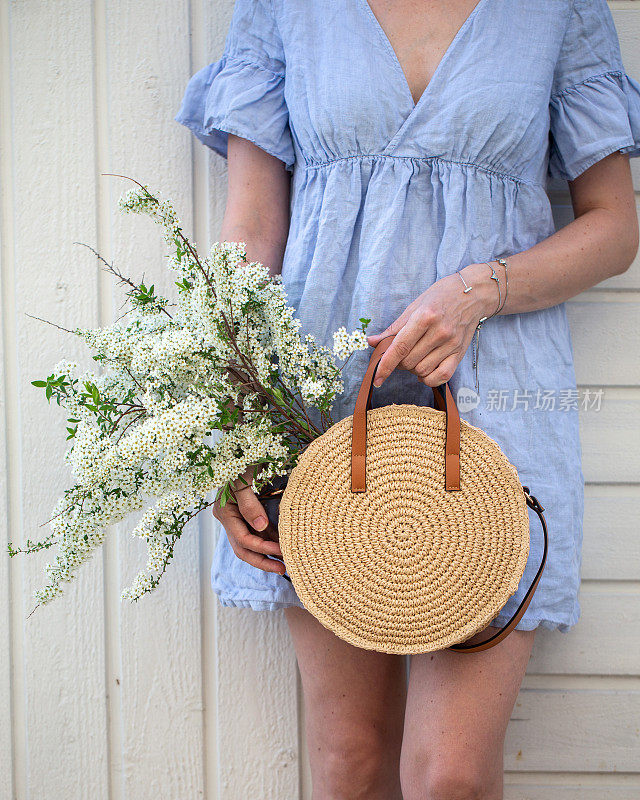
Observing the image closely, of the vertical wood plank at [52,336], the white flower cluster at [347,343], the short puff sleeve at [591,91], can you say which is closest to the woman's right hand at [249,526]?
the white flower cluster at [347,343]

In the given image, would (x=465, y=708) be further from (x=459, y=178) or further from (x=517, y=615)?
(x=459, y=178)

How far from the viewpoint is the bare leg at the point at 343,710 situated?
37.6 inches

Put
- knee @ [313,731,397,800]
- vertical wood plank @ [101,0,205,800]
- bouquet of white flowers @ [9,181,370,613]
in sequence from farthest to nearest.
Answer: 1. vertical wood plank @ [101,0,205,800]
2. knee @ [313,731,397,800]
3. bouquet of white flowers @ [9,181,370,613]

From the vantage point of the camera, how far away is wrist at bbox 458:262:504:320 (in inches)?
33.1

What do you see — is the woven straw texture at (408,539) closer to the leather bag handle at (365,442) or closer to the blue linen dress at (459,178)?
the leather bag handle at (365,442)

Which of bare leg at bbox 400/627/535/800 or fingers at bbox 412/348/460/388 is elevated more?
fingers at bbox 412/348/460/388

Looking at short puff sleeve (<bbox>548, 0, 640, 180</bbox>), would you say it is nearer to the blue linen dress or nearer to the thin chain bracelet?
the blue linen dress

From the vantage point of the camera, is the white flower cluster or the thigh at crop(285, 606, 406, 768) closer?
the white flower cluster

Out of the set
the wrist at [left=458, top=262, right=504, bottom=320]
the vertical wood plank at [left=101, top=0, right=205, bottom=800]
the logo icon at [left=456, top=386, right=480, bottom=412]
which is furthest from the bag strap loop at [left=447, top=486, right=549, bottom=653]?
the vertical wood plank at [left=101, top=0, right=205, bottom=800]

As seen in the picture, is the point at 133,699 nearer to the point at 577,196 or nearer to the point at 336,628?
the point at 336,628

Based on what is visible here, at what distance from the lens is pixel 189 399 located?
2.43ft

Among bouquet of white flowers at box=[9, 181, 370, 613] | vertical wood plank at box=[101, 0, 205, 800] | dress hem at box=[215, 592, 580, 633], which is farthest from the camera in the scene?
vertical wood plank at box=[101, 0, 205, 800]

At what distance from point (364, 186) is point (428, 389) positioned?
32 cm

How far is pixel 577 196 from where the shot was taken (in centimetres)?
101
